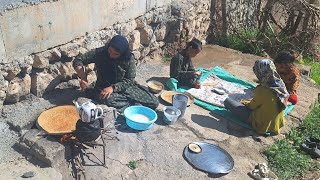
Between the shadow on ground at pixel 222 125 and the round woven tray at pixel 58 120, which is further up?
the round woven tray at pixel 58 120

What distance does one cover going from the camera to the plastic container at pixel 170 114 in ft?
14.9

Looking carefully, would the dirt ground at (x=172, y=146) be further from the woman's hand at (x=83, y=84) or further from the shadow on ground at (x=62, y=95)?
the woman's hand at (x=83, y=84)

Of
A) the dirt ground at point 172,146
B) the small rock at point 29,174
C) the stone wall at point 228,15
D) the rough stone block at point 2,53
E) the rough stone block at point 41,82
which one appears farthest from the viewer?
the stone wall at point 228,15

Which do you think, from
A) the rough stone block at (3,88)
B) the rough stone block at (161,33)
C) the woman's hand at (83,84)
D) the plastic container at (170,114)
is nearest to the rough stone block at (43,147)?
the rough stone block at (3,88)

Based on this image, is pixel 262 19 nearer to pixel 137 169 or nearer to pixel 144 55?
pixel 144 55

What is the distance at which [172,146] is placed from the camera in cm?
425

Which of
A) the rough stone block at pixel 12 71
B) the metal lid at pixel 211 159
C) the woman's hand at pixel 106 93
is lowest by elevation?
the metal lid at pixel 211 159

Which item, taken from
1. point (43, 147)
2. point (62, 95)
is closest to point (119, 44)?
point (62, 95)

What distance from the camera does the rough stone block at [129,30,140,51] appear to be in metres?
5.76

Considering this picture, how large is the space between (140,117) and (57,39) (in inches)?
55.8

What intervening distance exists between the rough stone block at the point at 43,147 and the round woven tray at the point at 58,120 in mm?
95

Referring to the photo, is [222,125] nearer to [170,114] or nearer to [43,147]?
[170,114]

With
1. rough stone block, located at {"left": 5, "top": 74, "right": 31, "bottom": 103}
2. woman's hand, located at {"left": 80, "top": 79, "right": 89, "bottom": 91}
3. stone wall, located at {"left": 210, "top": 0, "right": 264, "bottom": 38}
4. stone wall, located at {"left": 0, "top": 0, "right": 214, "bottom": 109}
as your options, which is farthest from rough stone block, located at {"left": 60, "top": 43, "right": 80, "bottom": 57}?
A: stone wall, located at {"left": 210, "top": 0, "right": 264, "bottom": 38}

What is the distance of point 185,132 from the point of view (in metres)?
4.58
